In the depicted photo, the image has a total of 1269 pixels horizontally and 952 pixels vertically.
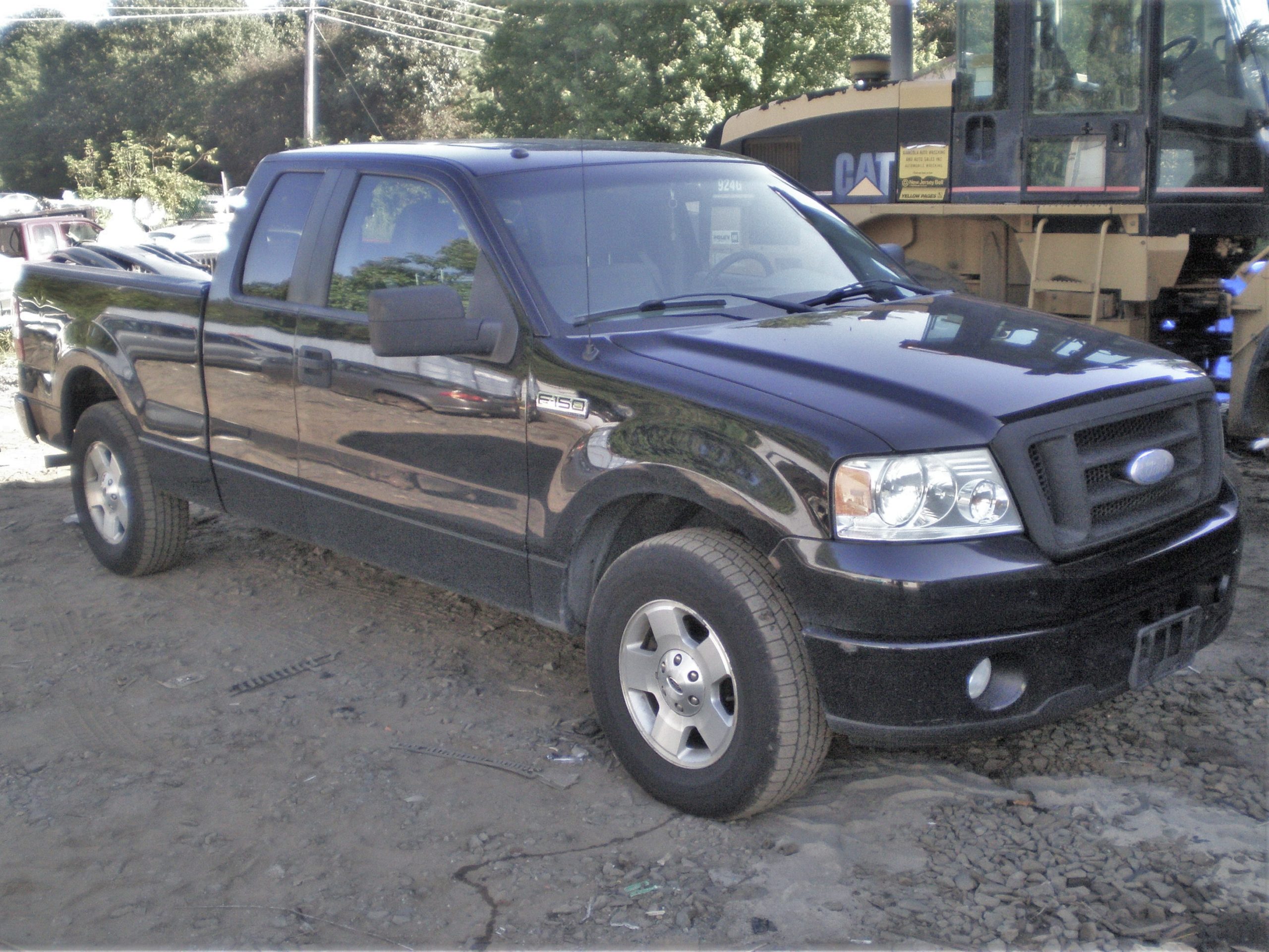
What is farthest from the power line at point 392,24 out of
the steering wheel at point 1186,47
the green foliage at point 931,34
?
the steering wheel at point 1186,47

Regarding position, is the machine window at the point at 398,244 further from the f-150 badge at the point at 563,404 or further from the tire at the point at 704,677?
the tire at the point at 704,677

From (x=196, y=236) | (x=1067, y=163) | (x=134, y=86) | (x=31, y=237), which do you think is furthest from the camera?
(x=134, y=86)

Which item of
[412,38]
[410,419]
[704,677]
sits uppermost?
[412,38]

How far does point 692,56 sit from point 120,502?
18.0 meters

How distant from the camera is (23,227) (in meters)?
15.4

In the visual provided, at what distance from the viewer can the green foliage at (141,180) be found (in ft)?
117

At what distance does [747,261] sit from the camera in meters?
4.32

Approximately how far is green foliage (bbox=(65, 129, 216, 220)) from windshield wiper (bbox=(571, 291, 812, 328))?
113 ft

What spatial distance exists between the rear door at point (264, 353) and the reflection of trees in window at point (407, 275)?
0.83 ft

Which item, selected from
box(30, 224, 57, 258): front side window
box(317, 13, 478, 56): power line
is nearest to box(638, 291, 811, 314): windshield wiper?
box(30, 224, 57, 258): front side window

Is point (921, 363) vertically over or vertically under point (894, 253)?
under

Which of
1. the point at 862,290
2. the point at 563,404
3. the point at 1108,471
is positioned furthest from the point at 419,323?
the point at 1108,471

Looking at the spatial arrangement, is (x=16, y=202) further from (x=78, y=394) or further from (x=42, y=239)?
(x=78, y=394)

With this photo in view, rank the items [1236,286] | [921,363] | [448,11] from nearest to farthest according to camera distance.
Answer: [921,363] → [1236,286] → [448,11]
